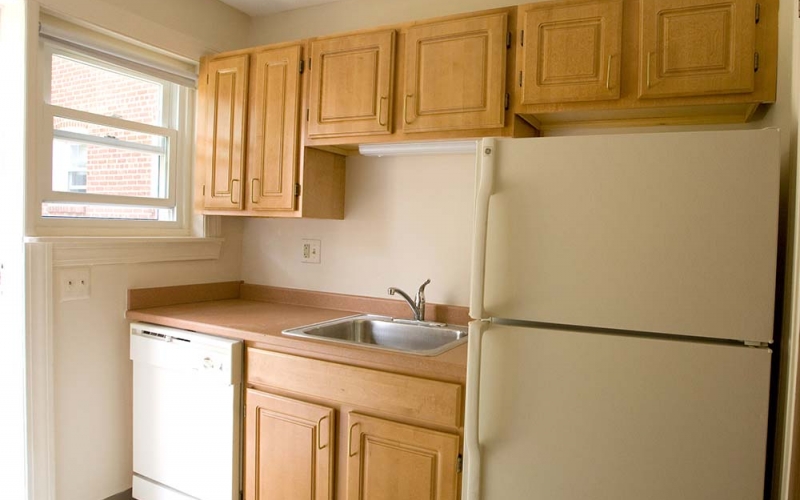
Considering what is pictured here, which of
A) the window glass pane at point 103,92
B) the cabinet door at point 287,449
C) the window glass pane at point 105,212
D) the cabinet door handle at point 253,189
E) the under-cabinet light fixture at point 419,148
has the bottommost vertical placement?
the cabinet door at point 287,449

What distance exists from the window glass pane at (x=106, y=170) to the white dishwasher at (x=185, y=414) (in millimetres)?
648

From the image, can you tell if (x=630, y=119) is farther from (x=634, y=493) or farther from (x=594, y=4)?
(x=634, y=493)

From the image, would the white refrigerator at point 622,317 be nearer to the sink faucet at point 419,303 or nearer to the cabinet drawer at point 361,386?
the cabinet drawer at point 361,386

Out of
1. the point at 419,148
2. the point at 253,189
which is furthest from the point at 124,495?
the point at 419,148

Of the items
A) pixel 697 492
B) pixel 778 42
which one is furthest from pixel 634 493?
pixel 778 42

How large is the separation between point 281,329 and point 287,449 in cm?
44

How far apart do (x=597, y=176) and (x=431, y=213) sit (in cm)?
109

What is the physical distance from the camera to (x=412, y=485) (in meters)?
1.63

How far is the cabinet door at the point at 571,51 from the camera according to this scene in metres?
1.65

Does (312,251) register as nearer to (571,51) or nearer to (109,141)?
(109,141)

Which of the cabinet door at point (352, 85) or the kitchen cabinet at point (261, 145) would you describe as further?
the kitchen cabinet at point (261, 145)

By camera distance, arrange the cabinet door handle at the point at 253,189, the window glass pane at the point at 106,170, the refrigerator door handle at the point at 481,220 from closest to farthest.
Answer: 1. the refrigerator door handle at the point at 481,220
2. the window glass pane at the point at 106,170
3. the cabinet door handle at the point at 253,189

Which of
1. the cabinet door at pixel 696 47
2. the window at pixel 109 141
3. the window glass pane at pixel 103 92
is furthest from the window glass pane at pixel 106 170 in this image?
the cabinet door at pixel 696 47

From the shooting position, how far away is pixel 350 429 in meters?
1.72
